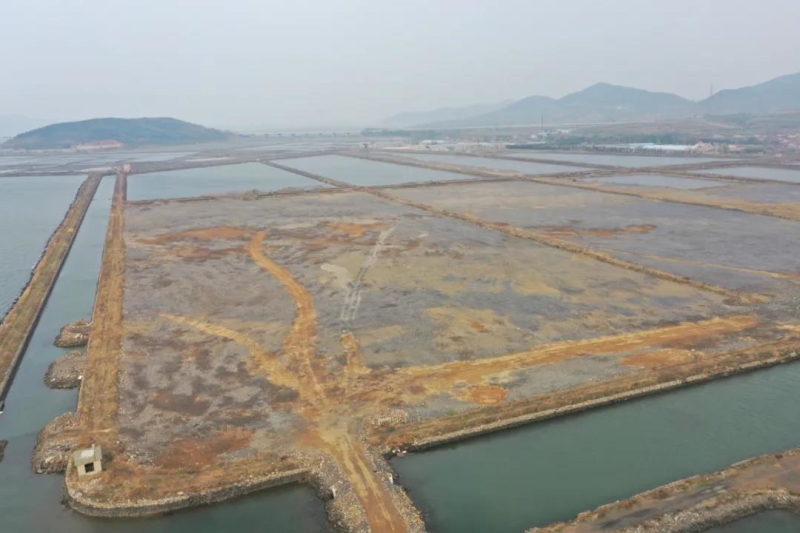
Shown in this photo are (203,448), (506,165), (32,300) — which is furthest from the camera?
(506,165)

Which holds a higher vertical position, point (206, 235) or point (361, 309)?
point (206, 235)

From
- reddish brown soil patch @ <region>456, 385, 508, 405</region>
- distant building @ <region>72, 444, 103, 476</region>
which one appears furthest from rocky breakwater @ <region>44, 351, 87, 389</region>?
reddish brown soil patch @ <region>456, 385, 508, 405</region>

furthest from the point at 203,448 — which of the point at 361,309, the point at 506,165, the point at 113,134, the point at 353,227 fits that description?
the point at 113,134

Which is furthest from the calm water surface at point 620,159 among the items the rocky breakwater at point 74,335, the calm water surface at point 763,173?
the rocky breakwater at point 74,335

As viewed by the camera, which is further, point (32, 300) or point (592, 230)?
point (592, 230)

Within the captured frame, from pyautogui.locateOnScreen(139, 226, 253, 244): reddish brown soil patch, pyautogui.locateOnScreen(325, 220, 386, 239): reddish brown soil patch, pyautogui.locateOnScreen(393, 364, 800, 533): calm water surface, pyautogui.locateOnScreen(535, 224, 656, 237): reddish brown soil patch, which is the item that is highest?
pyautogui.locateOnScreen(139, 226, 253, 244): reddish brown soil patch

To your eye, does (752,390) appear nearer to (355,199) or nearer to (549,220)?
(549,220)

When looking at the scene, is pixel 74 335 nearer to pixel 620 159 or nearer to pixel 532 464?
pixel 532 464

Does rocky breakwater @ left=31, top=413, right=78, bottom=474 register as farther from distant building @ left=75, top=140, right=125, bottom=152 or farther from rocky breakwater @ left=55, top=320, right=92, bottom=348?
distant building @ left=75, top=140, right=125, bottom=152
